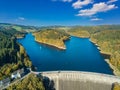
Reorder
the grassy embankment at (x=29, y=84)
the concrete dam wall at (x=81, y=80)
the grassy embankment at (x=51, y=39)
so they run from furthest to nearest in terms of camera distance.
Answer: the grassy embankment at (x=51, y=39)
the concrete dam wall at (x=81, y=80)
the grassy embankment at (x=29, y=84)

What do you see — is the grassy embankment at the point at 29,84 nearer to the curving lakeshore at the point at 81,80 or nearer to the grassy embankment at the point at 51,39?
the curving lakeshore at the point at 81,80

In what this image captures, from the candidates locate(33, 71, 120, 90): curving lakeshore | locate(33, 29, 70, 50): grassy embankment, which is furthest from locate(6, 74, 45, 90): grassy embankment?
locate(33, 29, 70, 50): grassy embankment

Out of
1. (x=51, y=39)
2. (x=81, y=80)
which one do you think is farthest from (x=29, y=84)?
(x=51, y=39)

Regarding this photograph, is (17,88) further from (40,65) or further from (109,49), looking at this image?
(109,49)

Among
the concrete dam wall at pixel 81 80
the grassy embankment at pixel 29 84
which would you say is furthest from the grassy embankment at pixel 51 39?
the grassy embankment at pixel 29 84

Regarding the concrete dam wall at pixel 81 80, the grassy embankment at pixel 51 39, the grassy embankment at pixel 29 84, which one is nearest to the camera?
the grassy embankment at pixel 29 84

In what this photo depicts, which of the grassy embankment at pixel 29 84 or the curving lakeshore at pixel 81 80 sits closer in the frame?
the grassy embankment at pixel 29 84

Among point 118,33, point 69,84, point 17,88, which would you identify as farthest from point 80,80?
point 118,33

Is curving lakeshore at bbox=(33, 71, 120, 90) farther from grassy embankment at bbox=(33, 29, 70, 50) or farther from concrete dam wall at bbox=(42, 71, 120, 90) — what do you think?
grassy embankment at bbox=(33, 29, 70, 50)
